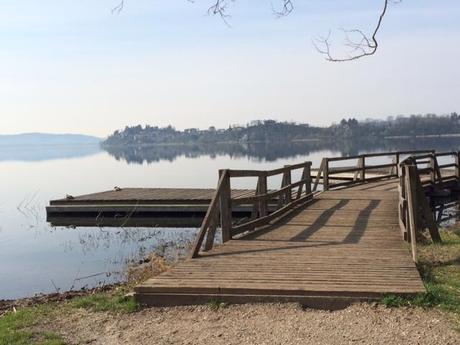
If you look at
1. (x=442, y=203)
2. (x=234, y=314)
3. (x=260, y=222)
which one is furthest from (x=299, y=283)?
(x=442, y=203)

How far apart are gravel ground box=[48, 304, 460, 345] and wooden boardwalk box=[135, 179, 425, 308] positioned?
0.18 metres

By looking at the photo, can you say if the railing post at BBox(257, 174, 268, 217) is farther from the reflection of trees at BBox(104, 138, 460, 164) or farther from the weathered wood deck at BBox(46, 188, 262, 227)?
the reflection of trees at BBox(104, 138, 460, 164)

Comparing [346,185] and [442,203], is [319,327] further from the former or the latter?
[442,203]

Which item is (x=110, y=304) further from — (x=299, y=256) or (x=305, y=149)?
(x=305, y=149)

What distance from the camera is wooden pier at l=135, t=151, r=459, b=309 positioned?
6.06 metres

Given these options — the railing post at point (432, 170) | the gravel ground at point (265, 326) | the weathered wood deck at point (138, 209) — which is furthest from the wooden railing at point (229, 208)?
the railing post at point (432, 170)

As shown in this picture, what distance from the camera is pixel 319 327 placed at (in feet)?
17.3

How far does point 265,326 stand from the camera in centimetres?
536

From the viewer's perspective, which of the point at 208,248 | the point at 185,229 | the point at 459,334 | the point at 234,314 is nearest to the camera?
the point at 459,334

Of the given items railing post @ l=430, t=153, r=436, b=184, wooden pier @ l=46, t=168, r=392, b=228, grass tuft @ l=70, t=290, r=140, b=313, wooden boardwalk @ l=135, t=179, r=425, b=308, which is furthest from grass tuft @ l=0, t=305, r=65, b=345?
railing post @ l=430, t=153, r=436, b=184

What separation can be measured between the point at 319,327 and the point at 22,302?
5.44 meters

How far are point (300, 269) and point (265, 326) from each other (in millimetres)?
1676

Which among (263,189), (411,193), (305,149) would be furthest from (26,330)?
(305,149)

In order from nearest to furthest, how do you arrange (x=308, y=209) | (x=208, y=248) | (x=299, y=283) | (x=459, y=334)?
(x=459, y=334), (x=299, y=283), (x=208, y=248), (x=308, y=209)
